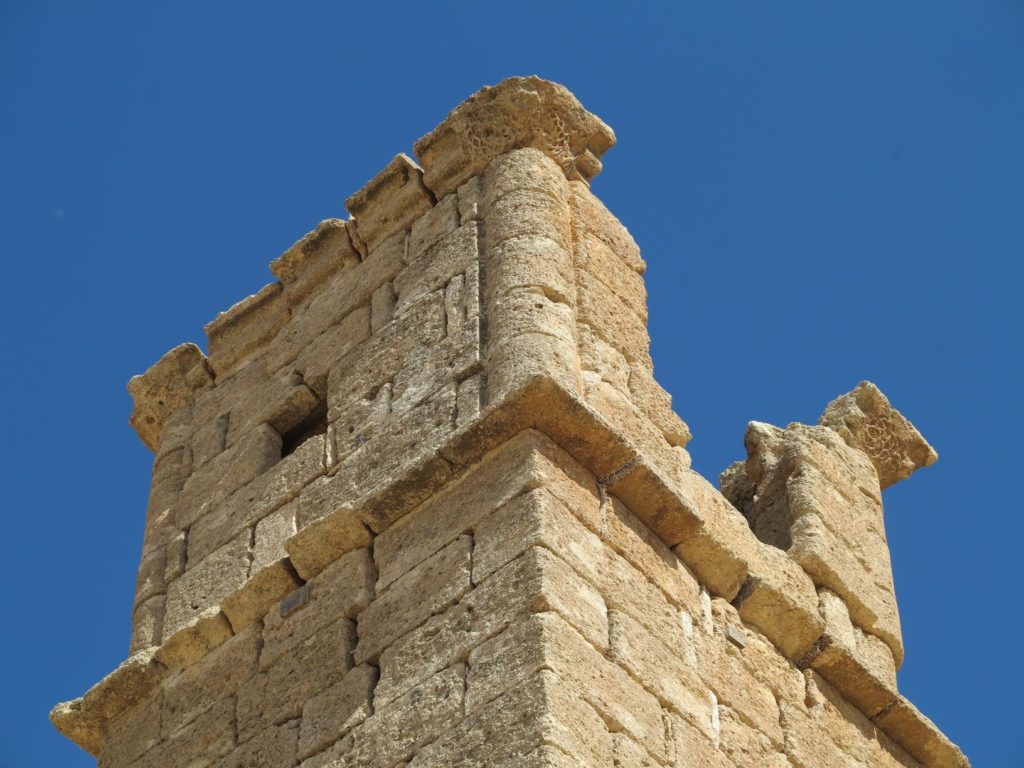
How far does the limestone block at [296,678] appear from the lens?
7266mm

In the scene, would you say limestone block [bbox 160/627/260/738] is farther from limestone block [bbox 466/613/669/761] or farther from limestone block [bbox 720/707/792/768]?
limestone block [bbox 720/707/792/768]

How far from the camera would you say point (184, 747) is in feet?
25.2

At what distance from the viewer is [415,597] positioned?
7141 millimetres

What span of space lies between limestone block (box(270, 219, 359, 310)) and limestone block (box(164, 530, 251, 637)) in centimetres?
145

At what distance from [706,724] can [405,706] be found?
43.6 inches

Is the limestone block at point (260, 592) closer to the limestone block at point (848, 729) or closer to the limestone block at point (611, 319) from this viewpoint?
the limestone block at point (611, 319)

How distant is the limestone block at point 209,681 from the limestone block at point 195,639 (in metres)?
0.04

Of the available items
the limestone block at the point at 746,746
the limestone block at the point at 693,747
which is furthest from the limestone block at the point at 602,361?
the limestone block at the point at 693,747

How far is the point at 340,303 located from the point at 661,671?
2639 millimetres

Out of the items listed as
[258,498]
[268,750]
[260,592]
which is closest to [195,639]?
[260,592]

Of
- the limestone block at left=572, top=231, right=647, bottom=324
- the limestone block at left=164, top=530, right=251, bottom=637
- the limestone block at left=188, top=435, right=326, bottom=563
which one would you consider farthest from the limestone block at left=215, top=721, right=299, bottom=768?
the limestone block at left=572, top=231, right=647, bottom=324

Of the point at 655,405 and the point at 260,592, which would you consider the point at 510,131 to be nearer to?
the point at 655,405

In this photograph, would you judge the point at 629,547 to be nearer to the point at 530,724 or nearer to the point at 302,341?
the point at 530,724

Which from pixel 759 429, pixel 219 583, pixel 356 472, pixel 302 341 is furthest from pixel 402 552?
Answer: pixel 759 429
